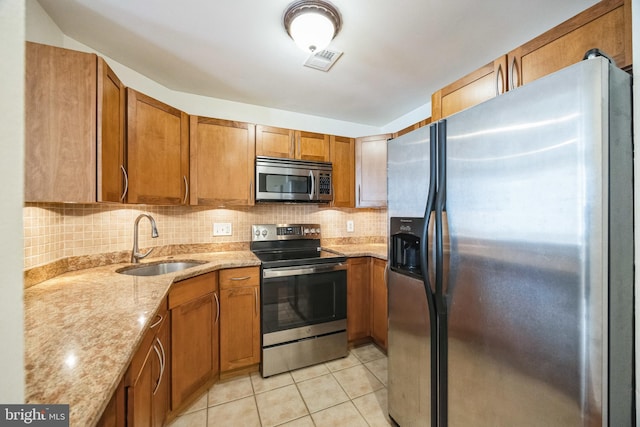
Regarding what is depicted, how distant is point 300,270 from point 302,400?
894 mm

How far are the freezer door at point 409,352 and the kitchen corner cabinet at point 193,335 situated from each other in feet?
4.12

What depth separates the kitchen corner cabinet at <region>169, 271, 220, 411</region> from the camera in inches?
61.2

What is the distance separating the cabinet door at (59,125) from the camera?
1.20 m

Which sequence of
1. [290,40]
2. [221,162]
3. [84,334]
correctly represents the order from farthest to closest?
1. [221,162]
2. [290,40]
3. [84,334]

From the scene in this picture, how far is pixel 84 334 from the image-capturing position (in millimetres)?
805

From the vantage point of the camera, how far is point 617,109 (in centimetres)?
82

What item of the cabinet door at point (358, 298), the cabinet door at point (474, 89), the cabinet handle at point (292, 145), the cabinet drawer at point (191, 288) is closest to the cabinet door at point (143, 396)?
the cabinet drawer at point (191, 288)

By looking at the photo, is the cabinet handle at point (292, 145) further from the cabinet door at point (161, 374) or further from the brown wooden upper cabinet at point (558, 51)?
the cabinet door at point (161, 374)

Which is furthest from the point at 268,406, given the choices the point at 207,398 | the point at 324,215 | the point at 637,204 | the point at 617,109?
the point at 617,109

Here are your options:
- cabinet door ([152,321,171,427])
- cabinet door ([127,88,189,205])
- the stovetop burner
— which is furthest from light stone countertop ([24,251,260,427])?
the stovetop burner

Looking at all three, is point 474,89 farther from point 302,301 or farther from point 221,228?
point 221,228

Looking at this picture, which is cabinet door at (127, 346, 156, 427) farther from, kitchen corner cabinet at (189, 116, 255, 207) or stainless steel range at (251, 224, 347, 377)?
kitchen corner cabinet at (189, 116, 255, 207)

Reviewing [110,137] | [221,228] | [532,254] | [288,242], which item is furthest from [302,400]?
[110,137]

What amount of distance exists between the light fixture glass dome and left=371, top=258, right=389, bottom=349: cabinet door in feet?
5.80
